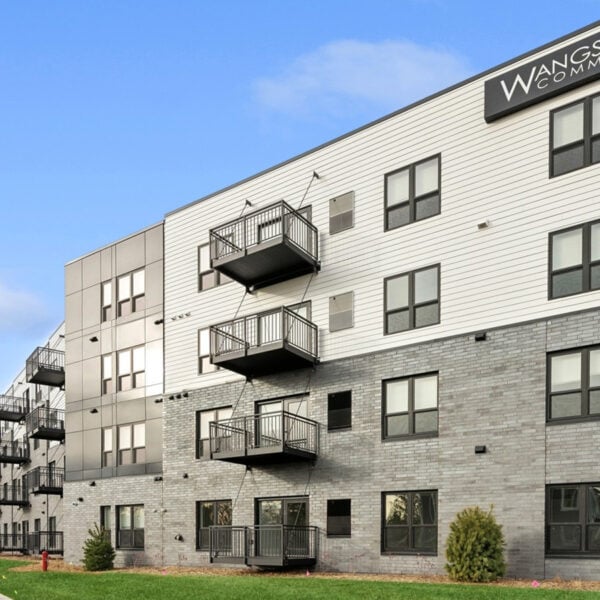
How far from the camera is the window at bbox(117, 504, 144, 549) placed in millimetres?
28844

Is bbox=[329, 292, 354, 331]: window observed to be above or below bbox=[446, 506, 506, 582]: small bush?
above

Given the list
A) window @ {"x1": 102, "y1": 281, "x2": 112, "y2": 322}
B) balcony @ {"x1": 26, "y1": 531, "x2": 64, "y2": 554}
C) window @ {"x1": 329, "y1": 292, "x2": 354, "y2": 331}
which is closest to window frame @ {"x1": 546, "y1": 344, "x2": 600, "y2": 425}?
window @ {"x1": 329, "y1": 292, "x2": 354, "y2": 331}

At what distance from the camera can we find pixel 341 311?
23.6 m

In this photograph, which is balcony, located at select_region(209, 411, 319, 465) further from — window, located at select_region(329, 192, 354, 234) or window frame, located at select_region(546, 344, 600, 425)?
window frame, located at select_region(546, 344, 600, 425)

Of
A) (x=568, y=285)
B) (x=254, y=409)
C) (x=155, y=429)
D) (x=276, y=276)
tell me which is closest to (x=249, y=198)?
(x=276, y=276)

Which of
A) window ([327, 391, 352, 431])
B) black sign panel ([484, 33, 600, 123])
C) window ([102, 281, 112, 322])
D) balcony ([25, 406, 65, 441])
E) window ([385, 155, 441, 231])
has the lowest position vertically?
balcony ([25, 406, 65, 441])

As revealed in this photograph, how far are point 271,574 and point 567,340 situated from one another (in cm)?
1005

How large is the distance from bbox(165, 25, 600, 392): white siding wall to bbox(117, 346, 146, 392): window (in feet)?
11.6

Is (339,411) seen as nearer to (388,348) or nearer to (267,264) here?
(388,348)

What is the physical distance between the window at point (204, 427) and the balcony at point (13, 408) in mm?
27181

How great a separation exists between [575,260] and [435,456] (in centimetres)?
595

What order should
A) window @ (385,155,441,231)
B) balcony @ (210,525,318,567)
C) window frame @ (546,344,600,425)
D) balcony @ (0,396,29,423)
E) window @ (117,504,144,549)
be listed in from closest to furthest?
window frame @ (546,344,600,425), window @ (385,155,441,231), balcony @ (210,525,318,567), window @ (117,504,144,549), balcony @ (0,396,29,423)

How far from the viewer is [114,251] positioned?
31969mm

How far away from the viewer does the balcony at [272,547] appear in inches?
873
